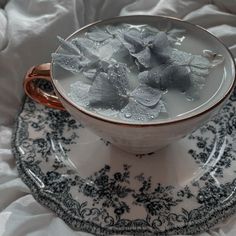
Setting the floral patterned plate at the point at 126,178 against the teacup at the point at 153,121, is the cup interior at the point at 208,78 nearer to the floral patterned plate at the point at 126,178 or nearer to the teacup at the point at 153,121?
the teacup at the point at 153,121

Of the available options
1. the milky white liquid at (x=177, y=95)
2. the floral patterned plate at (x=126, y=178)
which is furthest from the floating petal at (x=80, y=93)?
the floral patterned plate at (x=126, y=178)

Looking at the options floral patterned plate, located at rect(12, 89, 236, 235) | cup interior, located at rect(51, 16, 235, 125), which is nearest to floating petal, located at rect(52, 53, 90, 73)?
cup interior, located at rect(51, 16, 235, 125)

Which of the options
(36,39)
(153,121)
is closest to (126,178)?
(153,121)

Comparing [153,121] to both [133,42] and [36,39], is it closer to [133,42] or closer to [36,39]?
[133,42]

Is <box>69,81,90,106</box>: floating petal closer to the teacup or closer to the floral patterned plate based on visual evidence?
the teacup

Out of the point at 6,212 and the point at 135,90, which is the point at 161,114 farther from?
the point at 6,212

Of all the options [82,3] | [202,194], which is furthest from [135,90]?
[82,3]
